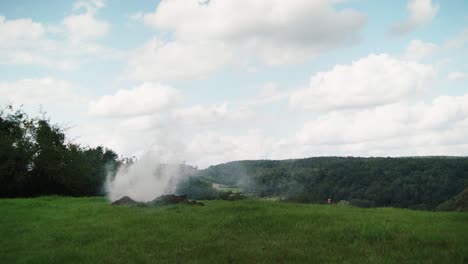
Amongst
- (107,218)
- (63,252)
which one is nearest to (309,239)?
(63,252)

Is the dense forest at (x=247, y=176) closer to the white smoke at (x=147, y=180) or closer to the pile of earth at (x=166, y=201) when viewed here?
the white smoke at (x=147, y=180)

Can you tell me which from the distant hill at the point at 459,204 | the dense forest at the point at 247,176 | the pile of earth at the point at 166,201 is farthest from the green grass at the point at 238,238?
the dense forest at the point at 247,176

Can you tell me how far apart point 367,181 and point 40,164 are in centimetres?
6914

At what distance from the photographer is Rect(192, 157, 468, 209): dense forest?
74.1 metres

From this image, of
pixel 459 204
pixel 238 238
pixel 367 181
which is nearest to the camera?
pixel 238 238

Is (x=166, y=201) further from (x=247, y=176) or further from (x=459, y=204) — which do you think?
(x=247, y=176)

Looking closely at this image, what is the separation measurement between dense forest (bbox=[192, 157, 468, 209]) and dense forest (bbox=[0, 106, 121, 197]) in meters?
Result: 19.7

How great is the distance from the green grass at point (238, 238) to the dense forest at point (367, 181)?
44.8m

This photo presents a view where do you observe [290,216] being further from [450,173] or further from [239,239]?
[450,173]

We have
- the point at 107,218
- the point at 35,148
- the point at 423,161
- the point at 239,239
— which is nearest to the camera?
the point at 239,239

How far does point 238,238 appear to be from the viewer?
15250 millimetres

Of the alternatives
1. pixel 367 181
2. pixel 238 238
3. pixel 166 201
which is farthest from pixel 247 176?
pixel 238 238

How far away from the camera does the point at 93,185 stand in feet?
176

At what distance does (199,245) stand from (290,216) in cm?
631
